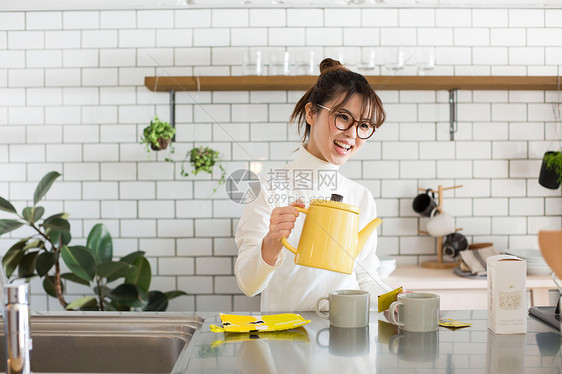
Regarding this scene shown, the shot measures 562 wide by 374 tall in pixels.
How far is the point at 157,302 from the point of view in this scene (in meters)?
2.74

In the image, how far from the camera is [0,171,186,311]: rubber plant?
8.18 ft

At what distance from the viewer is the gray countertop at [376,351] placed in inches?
35.4

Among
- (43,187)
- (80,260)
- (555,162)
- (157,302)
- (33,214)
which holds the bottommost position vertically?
(157,302)

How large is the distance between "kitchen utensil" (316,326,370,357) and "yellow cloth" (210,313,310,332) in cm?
7

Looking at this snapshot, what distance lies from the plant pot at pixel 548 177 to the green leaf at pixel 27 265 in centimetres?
265

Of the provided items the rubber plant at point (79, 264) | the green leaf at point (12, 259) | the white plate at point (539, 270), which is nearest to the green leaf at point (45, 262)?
the rubber plant at point (79, 264)

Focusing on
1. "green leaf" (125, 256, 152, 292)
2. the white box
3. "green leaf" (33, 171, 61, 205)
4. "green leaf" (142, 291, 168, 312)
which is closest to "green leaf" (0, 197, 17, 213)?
"green leaf" (33, 171, 61, 205)

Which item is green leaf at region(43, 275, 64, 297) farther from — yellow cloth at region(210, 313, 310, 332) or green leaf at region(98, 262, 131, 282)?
yellow cloth at region(210, 313, 310, 332)

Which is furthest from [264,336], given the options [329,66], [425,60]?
[425,60]

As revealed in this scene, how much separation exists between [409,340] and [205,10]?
2.39 metres

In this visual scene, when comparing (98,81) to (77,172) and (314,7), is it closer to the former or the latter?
(77,172)

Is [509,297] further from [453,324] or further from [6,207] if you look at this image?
[6,207]

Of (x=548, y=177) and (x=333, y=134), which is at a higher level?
(x=333, y=134)

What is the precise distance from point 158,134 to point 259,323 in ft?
5.79
